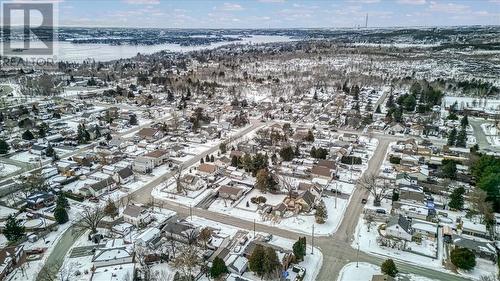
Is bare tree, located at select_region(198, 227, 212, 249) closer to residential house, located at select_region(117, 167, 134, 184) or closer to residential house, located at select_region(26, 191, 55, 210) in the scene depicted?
residential house, located at select_region(117, 167, 134, 184)

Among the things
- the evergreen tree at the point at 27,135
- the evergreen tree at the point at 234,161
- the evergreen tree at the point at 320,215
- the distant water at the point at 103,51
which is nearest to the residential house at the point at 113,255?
the evergreen tree at the point at 320,215

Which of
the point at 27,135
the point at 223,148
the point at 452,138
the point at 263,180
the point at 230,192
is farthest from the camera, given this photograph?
the point at 27,135

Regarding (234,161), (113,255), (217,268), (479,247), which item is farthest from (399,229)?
(113,255)

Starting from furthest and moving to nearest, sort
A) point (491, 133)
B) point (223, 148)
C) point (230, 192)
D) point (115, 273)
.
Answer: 1. point (491, 133)
2. point (223, 148)
3. point (230, 192)
4. point (115, 273)

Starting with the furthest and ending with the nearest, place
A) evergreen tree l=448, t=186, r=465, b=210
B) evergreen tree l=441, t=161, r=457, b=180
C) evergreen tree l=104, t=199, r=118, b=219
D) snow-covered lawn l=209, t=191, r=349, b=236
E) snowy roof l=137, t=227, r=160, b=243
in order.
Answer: evergreen tree l=441, t=161, r=457, b=180, evergreen tree l=448, t=186, r=465, b=210, evergreen tree l=104, t=199, r=118, b=219, snow-covered lawn l=209, t=191, r=349, b=236, snowy roof l=137, t=227, r=160, b=243

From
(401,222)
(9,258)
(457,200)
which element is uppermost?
(457,200)

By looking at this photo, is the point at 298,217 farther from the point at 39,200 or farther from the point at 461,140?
the point at 461,140

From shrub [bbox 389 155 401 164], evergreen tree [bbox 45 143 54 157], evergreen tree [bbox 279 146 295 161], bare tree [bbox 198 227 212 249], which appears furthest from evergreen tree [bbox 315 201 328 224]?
evergreen tree [bbox 45 143 54 157]
